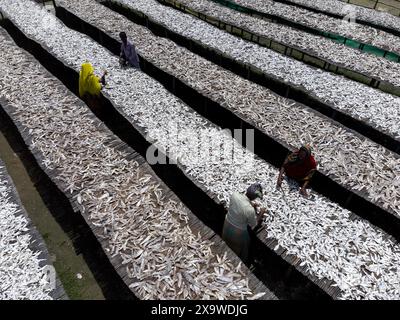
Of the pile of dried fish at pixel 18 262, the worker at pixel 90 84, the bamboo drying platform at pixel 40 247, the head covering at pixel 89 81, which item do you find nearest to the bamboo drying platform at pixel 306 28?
the worker at pixel 90 84

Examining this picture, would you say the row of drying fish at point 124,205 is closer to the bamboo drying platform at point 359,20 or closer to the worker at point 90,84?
the worker at point 90,84

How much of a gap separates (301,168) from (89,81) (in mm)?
6499

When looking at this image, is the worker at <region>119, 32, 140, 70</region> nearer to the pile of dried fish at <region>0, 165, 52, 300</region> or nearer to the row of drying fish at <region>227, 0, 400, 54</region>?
the pile of dried fish at <region>0, 165, 52, 300</region>

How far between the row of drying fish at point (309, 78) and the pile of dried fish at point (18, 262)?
8.63 meters

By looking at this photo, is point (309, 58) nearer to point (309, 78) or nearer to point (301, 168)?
point (309, 78)

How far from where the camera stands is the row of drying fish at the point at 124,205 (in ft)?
16.3

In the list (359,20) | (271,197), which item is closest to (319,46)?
(359,20)

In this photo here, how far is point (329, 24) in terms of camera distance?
15211 millimetres

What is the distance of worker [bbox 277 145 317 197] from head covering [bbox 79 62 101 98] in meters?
5.93

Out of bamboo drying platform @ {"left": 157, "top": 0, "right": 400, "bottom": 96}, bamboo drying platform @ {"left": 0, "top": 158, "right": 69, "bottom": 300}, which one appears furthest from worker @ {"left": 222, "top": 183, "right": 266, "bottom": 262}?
bamboo drying platform @ {"left": 157, "top": 0, "right": 400, "bottom": 96}

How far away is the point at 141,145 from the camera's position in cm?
888

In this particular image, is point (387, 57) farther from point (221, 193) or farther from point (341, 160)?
point (221, 193)
